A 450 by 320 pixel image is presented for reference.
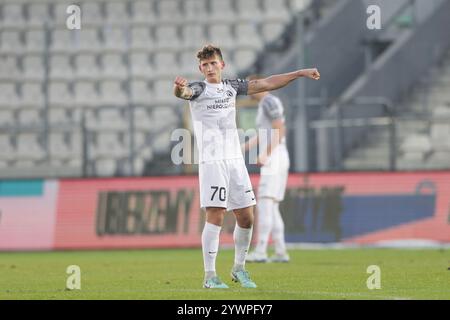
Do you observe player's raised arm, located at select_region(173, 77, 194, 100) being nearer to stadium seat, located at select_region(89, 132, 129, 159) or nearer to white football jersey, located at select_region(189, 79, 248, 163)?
white football jersey, located at select_region(189, 79, 248, 163)

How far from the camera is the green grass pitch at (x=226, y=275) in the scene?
400 inches

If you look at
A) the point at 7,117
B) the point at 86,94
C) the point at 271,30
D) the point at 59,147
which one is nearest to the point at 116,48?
the point at 86,94

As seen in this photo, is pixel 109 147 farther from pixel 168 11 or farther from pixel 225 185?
pixel 225 185

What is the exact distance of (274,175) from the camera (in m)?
15.8

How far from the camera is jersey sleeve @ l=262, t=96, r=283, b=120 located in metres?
15.3

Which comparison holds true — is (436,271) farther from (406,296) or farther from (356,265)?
(406,296)

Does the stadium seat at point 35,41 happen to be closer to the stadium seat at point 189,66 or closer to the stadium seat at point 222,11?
the stadium seat at point 189,66

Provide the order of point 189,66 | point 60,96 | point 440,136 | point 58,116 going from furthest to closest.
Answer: point 60,96 → point 189,66 → point 58,116 → point 440,136

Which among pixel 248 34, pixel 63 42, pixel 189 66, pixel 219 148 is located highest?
pixel 248 34

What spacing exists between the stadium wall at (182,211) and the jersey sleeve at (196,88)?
9.83m

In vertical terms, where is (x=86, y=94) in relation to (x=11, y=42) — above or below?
below

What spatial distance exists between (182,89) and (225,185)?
1.01 m

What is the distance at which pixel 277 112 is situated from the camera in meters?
15.3

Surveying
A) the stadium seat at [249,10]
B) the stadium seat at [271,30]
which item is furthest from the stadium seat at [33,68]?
the stadium seat at [271,30]
